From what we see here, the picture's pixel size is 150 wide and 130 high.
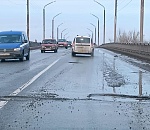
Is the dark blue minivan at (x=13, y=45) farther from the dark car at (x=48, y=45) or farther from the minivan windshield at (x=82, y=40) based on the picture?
the dark car at (x=48, y=45)

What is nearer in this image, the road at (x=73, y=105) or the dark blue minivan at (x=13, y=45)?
the road at (x=73, y=105)

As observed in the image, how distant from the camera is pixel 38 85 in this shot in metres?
14.1

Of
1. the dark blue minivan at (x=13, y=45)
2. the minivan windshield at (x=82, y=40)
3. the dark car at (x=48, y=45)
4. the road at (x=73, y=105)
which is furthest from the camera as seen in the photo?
the dark car at (x=48, y=45)

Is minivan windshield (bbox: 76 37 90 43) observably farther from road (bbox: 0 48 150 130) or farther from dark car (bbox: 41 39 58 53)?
road (bbox: 0 48 150 130)

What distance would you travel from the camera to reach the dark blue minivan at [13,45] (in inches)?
1097

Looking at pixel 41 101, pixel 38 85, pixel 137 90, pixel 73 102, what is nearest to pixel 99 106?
pixel 73 102

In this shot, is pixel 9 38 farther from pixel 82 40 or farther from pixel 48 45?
pixel 48 45

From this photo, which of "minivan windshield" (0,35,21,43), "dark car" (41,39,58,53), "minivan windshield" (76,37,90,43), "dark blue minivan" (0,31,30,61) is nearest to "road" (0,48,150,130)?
"dark blue minivan" (0,31,30,61)

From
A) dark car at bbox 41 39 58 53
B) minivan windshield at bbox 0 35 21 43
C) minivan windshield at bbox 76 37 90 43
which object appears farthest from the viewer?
dark car at bbox 41 39 58 53


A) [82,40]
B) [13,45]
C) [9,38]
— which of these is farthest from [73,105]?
[82,40]

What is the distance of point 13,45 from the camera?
2811 centimetres

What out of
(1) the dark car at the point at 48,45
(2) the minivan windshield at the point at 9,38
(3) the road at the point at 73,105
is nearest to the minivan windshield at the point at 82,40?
(2) the minivan windshield at the point at 9,38

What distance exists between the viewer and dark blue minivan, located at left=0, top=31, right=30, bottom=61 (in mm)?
27859

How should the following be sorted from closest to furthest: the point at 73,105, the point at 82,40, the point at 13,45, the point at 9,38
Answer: the point at 73,105
the point at 13,45
the point at 9,38
the point at 82,40
